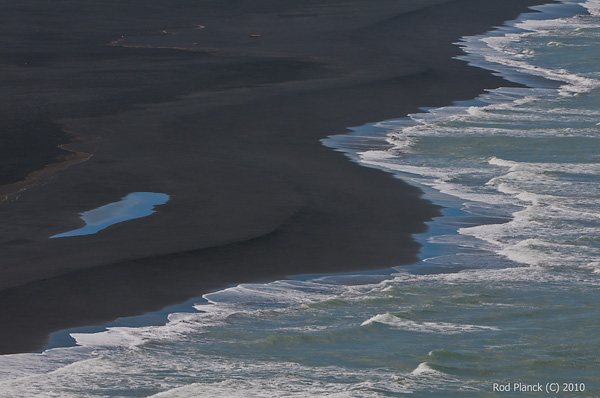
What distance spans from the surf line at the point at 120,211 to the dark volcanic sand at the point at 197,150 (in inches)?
6.8

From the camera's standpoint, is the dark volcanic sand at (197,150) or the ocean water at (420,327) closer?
the ocean water at (420,327)

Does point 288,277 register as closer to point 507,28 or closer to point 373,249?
point 373,249

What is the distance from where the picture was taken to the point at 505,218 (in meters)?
13.4

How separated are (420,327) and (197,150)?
793 centimetres

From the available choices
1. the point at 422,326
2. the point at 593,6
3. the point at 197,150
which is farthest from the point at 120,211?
the point at 593,6

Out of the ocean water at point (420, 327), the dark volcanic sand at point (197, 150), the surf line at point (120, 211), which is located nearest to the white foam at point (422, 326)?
the ocean water at point (420, 327)

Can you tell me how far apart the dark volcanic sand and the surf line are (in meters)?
0.17

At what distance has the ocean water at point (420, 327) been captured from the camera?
841 centimetres

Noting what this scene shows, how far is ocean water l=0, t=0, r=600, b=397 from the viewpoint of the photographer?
841cm

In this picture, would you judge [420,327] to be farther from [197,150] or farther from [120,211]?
[197,150]

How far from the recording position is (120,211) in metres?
13.2

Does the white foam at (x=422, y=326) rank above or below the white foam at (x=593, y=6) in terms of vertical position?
below

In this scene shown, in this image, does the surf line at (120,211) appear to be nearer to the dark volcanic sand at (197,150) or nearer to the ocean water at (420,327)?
the dark volcanic sand at (197,150)

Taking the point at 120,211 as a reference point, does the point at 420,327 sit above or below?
below
